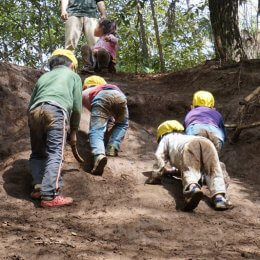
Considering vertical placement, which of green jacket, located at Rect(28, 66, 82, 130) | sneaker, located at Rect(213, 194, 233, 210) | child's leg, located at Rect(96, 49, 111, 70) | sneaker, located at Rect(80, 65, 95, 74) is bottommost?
sneaker, located at Rect(213, 194, 233, 210)

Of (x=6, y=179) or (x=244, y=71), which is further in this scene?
(x=244, y=71)

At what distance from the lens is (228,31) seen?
8602mm

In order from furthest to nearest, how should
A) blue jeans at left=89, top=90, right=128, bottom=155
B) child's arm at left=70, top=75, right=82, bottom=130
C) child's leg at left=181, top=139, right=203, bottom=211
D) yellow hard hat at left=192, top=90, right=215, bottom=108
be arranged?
yellow hard hat at left=192, top=90, right=215, bottom=108 < blue jeans at left=89, top=90, right=128, bottom=155 < child's arm at left=70, top=75, right=82, bottom=130 < child's leg at left=181, top=139, right=203, bottom=211

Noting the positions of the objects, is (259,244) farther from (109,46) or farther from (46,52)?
(46,52)

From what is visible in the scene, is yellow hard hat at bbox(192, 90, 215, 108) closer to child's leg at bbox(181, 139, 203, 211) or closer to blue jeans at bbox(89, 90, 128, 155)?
blue jeans at bbox(89, 90, 128, 155)

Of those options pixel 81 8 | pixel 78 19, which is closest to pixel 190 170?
pixel 78 19

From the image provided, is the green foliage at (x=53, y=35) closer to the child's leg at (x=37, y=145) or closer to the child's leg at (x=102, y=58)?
the child's leg at (x=102, y=58)

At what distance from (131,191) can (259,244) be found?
154 centimetres

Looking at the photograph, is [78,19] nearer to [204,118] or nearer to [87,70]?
[87,70]

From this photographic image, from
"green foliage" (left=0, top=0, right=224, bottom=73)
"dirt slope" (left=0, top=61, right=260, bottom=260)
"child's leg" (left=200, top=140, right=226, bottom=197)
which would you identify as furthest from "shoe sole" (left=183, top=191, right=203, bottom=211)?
"green foliage" (left=0, top=0, right=224, bottom=73)

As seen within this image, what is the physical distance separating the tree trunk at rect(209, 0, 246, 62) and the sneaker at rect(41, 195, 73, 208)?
219 inches

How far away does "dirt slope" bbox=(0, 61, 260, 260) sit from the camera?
10.6 ft

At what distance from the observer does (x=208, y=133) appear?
18.1 ft

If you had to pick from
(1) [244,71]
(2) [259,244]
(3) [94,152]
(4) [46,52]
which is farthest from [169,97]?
(4) [46,52]
